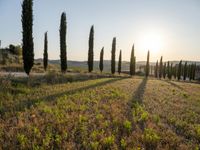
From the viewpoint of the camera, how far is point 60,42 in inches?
1779

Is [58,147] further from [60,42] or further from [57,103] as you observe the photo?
[60,42]

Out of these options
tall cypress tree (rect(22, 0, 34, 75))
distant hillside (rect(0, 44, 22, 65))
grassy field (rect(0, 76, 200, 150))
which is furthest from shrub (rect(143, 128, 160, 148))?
distant hillside (rect(0, 44, 22, 65))

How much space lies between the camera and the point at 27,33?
103ft

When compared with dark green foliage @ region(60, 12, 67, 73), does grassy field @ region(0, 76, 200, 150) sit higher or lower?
lower

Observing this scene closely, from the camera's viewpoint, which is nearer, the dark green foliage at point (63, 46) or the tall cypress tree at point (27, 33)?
the tall cypress tree at point (27, 33)

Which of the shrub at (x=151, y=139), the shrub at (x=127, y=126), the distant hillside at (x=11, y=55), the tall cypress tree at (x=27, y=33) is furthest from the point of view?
the distant hillside at (x=11, y=55)

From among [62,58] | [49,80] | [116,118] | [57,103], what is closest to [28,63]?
[49,80]

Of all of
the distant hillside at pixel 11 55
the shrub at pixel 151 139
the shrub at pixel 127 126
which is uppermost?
the distant hillside at pixel 11 55

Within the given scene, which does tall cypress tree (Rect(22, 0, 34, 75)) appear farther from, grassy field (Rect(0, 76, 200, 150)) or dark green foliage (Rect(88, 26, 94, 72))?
dark green foliage (Rect(88, 26, 94, 72))

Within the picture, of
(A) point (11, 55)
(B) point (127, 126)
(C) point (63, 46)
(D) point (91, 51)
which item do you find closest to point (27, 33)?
(C) point (63, 46)

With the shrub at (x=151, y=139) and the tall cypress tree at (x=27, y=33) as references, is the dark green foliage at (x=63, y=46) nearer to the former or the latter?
the tall cypress tree at (x=27, y=33)

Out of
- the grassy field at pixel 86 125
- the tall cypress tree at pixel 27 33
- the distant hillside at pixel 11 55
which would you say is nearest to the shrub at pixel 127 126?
the grassy field at pixel 86 125

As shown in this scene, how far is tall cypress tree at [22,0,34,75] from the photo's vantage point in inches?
1231

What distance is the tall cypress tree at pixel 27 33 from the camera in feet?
103
